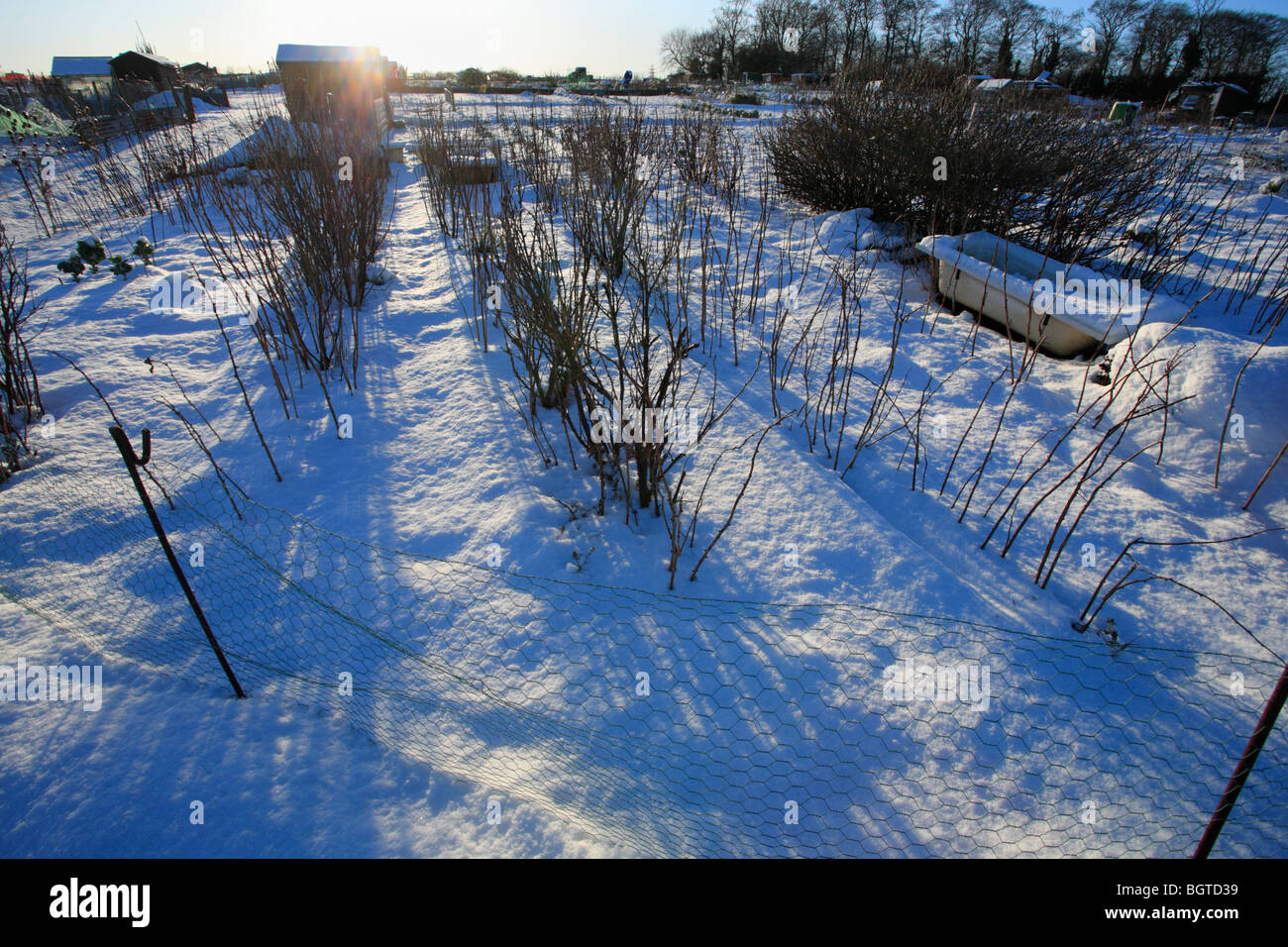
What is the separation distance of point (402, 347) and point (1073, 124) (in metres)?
6.33

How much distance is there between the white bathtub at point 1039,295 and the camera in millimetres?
3404

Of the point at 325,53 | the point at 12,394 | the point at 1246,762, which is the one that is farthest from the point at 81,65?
the point at 1246,762

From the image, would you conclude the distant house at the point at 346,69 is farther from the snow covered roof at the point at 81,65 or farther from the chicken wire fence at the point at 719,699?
the snow covered roof at the point at 81,65

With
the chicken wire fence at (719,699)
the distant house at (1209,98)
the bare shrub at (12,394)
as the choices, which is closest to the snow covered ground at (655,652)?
Result: the chicken wire fence at (719,699)

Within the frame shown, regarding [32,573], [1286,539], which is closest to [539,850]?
[32,573]

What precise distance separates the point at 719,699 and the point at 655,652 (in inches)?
9.6

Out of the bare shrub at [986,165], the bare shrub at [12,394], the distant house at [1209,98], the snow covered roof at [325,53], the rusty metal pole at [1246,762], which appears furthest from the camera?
the distant house at [1209,98]

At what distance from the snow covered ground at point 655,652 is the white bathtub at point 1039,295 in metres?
0.31

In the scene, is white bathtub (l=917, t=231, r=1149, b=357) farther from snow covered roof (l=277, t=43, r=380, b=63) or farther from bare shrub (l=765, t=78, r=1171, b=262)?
snow covered roof (l=277, t=43, r=380, b=63)

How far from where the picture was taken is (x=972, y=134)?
190 inches

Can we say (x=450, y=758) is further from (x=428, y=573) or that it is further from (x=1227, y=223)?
(x=1227, y=223)

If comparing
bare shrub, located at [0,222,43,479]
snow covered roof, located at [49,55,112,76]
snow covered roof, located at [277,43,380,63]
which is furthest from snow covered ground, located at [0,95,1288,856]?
snow covered roof, located at [49,55,112,76]

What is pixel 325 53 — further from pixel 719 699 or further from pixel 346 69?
pixel 719 699
